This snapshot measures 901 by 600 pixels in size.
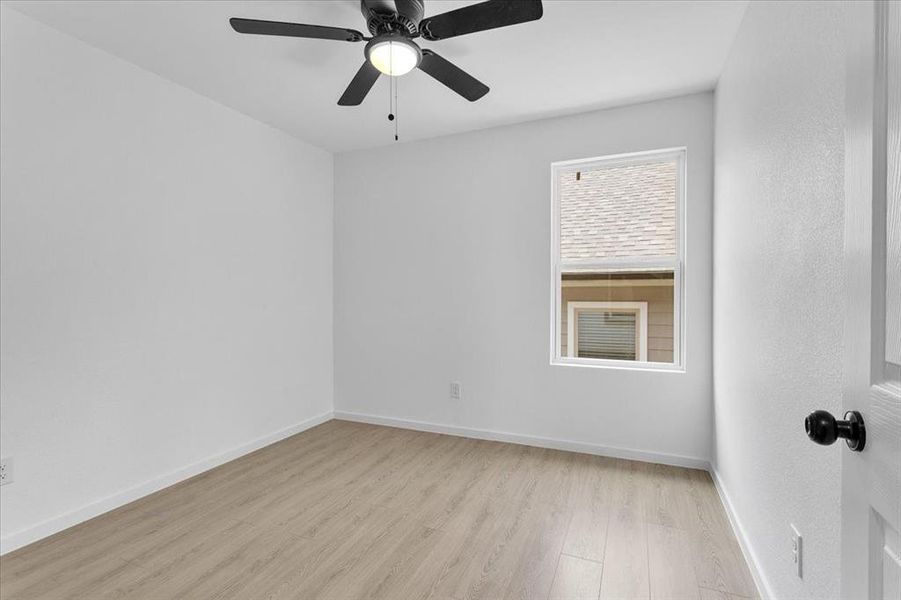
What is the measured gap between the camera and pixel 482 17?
65.4 inches

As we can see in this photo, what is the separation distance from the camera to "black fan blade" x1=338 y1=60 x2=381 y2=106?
2.08 m

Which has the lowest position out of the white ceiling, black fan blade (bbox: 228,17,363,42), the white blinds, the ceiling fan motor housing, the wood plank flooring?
the wood plank flooring

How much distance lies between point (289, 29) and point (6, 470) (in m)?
2.41

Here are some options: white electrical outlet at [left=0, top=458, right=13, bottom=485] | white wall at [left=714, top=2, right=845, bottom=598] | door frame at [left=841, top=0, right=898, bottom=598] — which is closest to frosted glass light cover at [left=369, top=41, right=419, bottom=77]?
white wall at [left=714, top=2, right=845, bottom=598]

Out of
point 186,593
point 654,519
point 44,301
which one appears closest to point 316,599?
point 186,593

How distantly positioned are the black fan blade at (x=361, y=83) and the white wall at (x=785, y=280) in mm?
1658

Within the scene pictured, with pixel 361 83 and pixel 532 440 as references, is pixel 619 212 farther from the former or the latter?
pixel 361 83

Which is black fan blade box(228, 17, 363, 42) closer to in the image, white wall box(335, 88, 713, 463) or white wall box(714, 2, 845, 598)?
white wall box(714, 2, 845, 598)

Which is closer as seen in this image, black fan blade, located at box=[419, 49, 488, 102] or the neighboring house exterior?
black fan blade, located at box=[419, 49, 488, 102]

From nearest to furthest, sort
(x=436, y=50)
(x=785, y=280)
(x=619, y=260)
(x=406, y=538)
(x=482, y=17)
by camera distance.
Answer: (x=785, y=280) < (x=482, y=17) < (x=406, y=538) < (x=436, y=50) < (x=619, y=260)

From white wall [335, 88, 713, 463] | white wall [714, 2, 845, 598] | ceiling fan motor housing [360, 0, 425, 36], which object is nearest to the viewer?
white wall [714, 2, 845, 598]

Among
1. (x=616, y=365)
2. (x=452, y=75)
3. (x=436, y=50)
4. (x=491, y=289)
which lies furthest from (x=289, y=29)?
(x=616, y=365)

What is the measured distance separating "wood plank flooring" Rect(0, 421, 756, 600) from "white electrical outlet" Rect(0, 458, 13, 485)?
35 centimetres

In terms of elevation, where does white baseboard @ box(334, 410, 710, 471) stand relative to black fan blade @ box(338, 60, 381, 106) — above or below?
below
